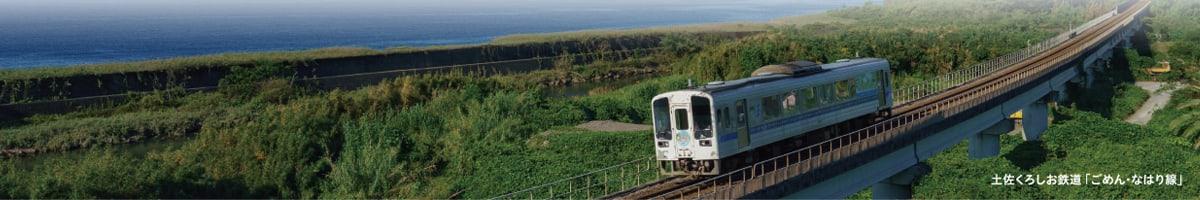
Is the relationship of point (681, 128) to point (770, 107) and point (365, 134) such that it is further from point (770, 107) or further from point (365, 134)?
point (365, 134)

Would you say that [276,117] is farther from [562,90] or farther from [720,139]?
[562,90]

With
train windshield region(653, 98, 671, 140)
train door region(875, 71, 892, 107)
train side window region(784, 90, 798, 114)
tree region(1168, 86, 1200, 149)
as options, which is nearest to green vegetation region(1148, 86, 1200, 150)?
tree region(1168, 86, 1200, 149)

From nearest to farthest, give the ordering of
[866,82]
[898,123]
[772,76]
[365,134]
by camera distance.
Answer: [772,76] < [866,82] < [898,123] < [365,134]

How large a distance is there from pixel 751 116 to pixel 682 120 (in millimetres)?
1771

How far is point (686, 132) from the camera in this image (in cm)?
2364

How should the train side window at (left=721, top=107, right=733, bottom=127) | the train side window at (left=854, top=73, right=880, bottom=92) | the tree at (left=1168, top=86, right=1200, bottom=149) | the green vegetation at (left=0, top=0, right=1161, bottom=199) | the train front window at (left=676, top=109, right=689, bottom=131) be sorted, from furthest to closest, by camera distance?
the tree at (left=1168, top=86, right=1200, bottom=149) → the train side window at (left=854, top=73, right=880, bottom=92) → the green vegetation at (left=0, top=0, right=1161, bottom=199) → the train front window at (left=676, top=109, right=689, bottom=131) → the train side window at (left=721, top=107, right=733, bottom=127)

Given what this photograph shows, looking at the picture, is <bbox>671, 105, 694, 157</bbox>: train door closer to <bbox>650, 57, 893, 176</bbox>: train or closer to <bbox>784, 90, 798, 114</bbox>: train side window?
<bbox>650, 57, 893, 176</bbox>: train

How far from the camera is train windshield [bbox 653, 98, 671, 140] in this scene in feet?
79.0

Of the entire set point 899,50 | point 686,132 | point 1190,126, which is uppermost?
point 686,132

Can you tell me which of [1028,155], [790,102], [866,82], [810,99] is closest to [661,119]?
[790,102]

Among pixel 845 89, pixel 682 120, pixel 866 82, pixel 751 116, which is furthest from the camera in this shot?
pixel 866 82

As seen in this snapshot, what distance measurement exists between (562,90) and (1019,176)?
43.6 m

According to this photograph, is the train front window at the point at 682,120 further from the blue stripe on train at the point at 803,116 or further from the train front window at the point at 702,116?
the blue stripe on train at the point at 803,116

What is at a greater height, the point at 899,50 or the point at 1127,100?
the point at 899,50
